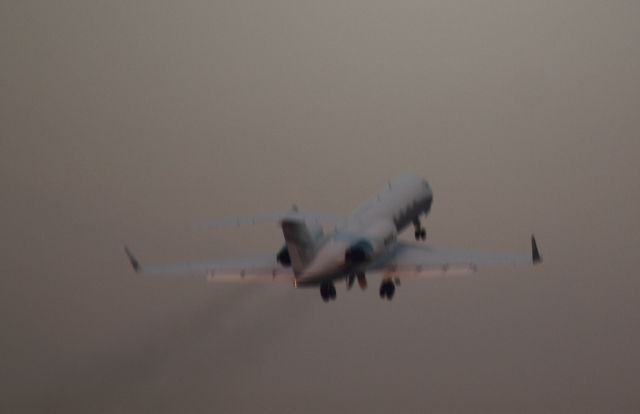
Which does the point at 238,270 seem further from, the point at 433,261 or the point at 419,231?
the point at 419,231

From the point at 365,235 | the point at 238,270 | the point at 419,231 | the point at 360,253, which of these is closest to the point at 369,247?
the point at 360,253

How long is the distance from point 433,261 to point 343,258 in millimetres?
1887

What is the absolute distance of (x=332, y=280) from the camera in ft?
81.8

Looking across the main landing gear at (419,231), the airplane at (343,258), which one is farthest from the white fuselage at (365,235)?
the main landing gear at (419,231)

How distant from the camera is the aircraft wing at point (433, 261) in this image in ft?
80.8

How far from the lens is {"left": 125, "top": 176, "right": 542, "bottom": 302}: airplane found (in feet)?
80.2

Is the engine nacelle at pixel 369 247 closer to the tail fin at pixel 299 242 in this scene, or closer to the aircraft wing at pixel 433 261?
the aircraft wing at pixel 433 261

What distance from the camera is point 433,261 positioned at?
24.8m

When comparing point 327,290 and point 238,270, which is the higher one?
point 238,270

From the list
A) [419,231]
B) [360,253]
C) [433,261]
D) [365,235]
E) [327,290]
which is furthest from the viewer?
Answer: [419,231]

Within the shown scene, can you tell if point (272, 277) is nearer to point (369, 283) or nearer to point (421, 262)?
point (421, 262)

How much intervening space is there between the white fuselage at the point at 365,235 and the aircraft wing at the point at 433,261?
0.33 metres

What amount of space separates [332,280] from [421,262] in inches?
72.0

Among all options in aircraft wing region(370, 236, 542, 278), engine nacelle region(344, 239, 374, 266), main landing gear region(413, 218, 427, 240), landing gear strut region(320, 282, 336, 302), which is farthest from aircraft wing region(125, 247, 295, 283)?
main landing gear region(413, 218, 427, 240)
